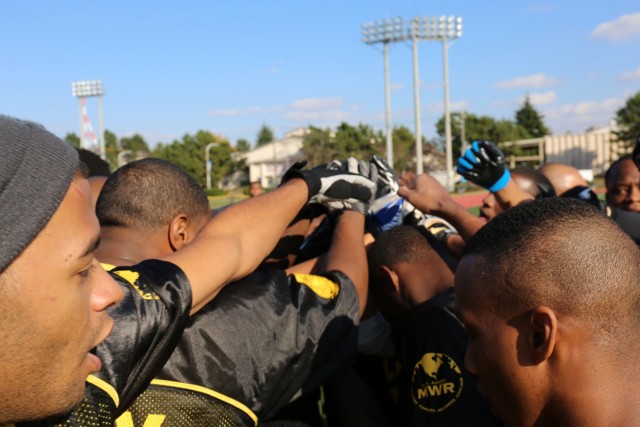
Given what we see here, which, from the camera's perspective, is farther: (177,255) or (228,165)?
(228,165)

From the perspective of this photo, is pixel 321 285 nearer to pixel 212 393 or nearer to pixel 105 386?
pixel 212 393

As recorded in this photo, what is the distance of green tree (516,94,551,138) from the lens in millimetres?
75875

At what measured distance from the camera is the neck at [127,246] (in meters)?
2.21

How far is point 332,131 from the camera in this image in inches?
2322

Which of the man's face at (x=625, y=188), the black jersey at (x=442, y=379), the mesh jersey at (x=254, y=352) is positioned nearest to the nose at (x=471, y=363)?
the black jersey at (x=442, y=379)

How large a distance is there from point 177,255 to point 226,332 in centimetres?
30

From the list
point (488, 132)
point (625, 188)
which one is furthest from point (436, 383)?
point (488, 132)

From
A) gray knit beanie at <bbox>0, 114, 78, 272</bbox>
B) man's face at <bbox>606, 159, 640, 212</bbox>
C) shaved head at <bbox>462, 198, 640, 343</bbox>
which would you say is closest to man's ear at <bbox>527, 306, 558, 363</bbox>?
shaved head at <bbox>462, 198, 640, 343</bbox>

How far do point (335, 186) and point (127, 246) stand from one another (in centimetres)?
97

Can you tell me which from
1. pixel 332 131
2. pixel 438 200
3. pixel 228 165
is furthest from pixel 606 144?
pixel 438 200

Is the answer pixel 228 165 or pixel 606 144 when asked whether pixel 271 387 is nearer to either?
pixel 606 144

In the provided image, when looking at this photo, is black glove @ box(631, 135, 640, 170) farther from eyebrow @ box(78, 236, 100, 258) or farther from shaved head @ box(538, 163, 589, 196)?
eyebrow @ box(78, 236, 100, 258)

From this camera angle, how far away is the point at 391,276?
9.44 feet

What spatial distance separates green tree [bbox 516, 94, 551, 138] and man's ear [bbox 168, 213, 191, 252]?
78032mm
